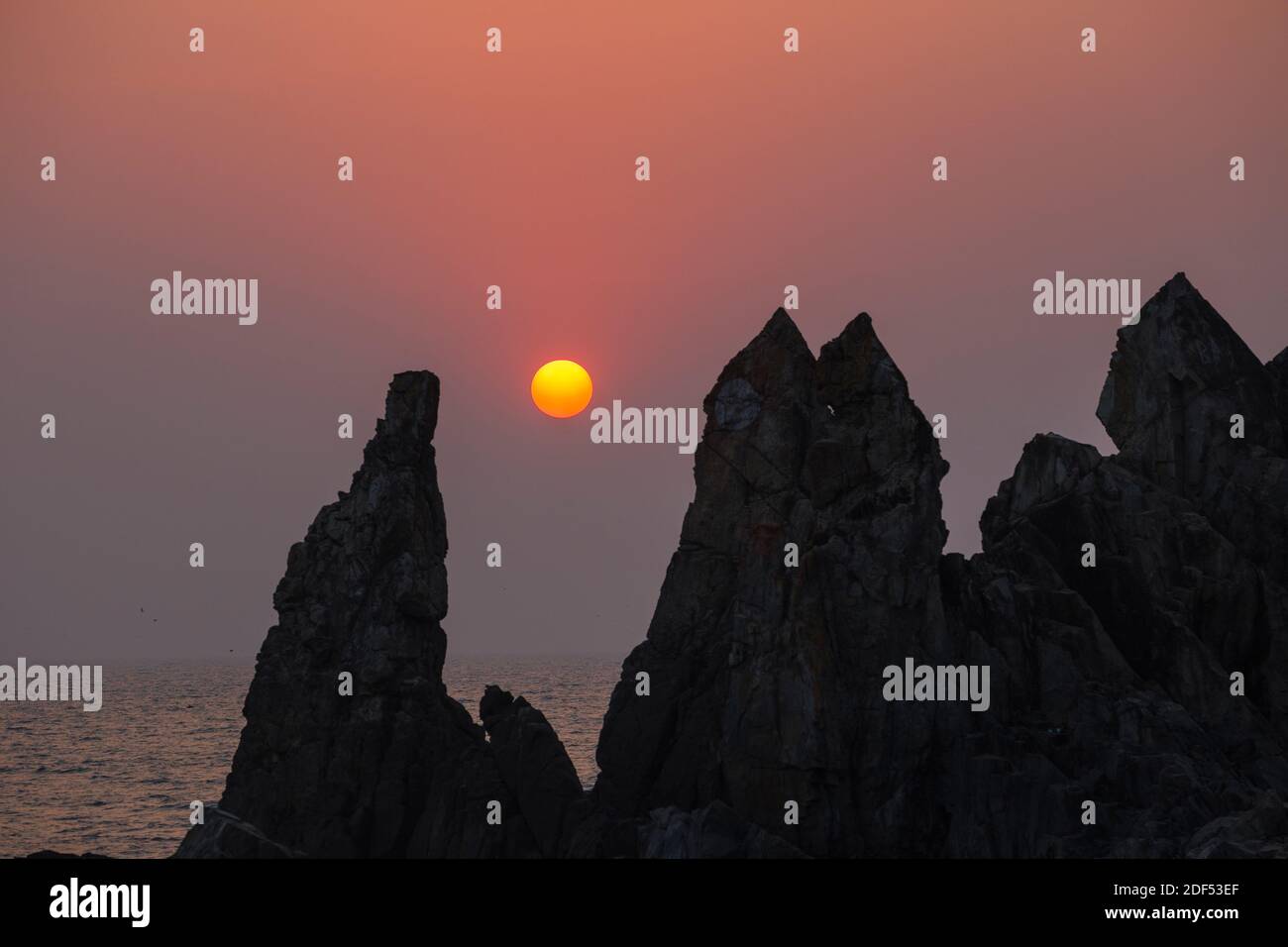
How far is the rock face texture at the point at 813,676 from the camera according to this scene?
5900cm

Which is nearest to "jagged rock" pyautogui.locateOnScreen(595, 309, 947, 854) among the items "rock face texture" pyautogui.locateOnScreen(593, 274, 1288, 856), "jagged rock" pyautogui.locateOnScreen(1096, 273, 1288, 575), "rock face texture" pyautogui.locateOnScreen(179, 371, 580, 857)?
"rock face texture" pyautogui.locateOnScreen(593, 274, 1288, 856)

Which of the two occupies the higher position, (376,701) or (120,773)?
(376,701)

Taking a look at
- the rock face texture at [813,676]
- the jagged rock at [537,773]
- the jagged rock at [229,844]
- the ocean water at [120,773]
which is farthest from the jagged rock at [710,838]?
the ocean water at [120,773]

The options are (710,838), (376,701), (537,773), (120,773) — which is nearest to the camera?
(710,838)

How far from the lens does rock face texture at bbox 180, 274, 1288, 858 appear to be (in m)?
59.0

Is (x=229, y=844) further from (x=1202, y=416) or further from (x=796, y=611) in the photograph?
(x=1202, y=416)

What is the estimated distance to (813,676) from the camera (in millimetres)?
60156

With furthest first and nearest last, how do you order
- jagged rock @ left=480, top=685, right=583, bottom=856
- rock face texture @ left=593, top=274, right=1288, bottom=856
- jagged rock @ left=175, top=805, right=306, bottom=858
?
jagged rock @ left=480, top=685, right=583, bottom=856
rock face texture @ left=593, top=274, right=1288, bottom=856
jagged rock @ left=175, top=805, right=306, bottom=858

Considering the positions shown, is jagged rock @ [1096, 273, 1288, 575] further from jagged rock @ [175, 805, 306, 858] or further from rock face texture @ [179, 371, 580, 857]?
jagged rock @ [175, 805, 306, 858]

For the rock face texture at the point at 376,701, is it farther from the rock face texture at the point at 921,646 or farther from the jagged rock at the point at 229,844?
the jagged rock at the point at 229,844

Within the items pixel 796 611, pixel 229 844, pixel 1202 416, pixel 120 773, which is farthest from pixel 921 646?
pixel 120 773

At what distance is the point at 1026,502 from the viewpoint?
247 ft

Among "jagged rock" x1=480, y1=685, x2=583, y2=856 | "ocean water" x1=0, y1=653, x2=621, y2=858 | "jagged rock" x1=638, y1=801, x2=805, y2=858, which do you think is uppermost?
"jagged rock" x1=480, y1=685, x2=583, y2=856

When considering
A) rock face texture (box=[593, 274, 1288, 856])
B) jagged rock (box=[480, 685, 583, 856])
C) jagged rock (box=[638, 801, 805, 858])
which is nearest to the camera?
jagged rock (box=[638, 801, 805, 858])
